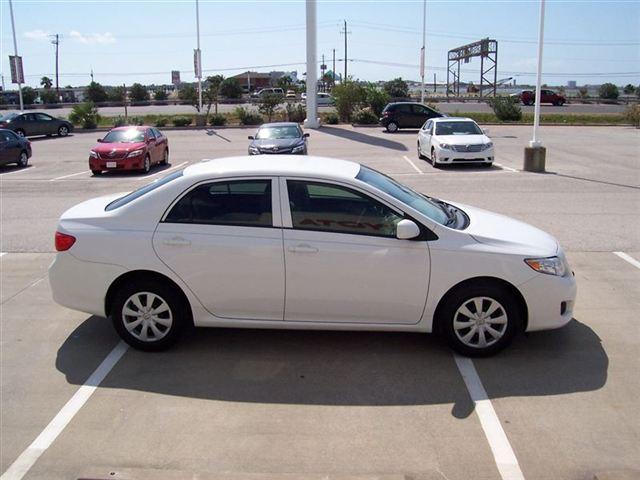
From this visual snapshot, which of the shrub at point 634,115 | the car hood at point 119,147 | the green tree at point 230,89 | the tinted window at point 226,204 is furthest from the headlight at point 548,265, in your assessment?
→ the green tree at point 230,89

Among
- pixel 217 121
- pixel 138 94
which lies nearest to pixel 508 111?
pixel 217 121

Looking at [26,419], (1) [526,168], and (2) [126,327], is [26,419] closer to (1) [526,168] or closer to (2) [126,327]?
(2) [126,327]

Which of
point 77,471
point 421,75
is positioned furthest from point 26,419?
point 421,75

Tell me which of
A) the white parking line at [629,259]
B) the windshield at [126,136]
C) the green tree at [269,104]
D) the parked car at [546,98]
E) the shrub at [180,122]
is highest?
the parked car at [546,98]

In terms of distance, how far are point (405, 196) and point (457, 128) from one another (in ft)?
49.1

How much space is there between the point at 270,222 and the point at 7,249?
220 inches

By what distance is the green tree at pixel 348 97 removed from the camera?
40062mm

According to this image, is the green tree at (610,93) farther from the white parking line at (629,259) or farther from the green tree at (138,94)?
the white parking line at (629,259)

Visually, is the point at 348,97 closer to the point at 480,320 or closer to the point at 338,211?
the point at 338,211

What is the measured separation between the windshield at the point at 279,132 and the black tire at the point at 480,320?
14877 mm

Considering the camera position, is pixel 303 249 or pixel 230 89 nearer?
pixel 303 249

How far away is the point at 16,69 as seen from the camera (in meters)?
40.0

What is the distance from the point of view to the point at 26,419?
4.20 m

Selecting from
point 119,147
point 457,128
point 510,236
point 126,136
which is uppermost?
point 457,128
